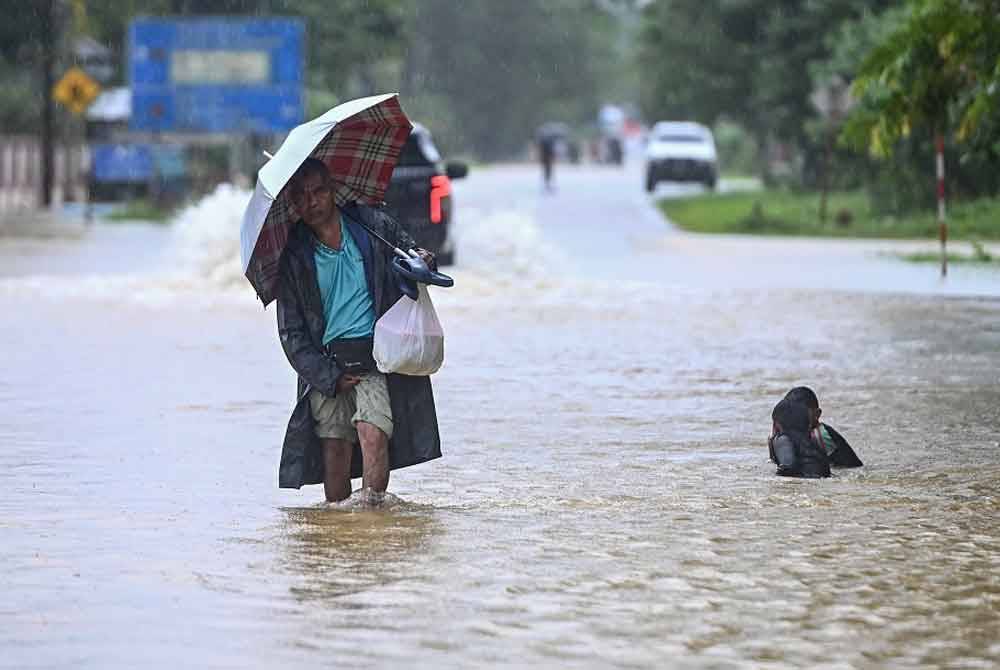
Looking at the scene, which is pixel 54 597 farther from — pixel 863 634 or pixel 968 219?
pixel 968 219

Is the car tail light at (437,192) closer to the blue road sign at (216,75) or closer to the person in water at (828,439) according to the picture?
the person in water at (828,439)

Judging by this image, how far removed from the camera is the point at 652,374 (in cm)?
1633

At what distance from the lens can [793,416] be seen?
11.1 metres

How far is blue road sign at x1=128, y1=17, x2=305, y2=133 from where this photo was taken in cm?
5012

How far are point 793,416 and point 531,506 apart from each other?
158 centimetres

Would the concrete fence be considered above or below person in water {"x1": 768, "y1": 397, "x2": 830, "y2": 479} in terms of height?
below

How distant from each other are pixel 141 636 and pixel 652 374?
9.28 metres

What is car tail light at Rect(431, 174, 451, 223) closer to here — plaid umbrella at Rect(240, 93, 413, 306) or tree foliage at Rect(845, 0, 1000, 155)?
tree foliage at Rect(845, 0, 1000, 155)

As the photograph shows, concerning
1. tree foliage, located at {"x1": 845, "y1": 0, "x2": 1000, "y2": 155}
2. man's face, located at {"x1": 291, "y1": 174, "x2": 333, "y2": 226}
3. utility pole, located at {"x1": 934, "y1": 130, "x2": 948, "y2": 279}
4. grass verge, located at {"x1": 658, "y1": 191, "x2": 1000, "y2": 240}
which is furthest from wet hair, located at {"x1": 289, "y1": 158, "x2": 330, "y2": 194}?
grass verge, located at {"x1": 658, "y1": 191, "x2": 1000, "y2": 240}

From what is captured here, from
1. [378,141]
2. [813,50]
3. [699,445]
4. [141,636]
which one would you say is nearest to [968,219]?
[813,50]

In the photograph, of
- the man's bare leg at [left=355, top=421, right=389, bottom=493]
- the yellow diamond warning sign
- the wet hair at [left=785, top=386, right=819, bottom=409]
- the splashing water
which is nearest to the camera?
the man's bare leg at [left=355, top=421, right=389, bottom=493]

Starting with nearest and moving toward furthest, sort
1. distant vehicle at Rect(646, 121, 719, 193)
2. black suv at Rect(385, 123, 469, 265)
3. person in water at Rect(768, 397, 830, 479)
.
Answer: person in water at Rect(768, 397, 830, 479), black suv at Rect(385, 123, 469, 265), distant vehicle at Rect(646, 121, 719, 193)

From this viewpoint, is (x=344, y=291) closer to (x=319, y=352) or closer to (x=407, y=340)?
(x=319, y=352)

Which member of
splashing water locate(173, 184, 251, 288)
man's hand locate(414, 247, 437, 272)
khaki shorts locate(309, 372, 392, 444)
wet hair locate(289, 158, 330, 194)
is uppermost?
wet hair locate(289, 158, 330, 194)
